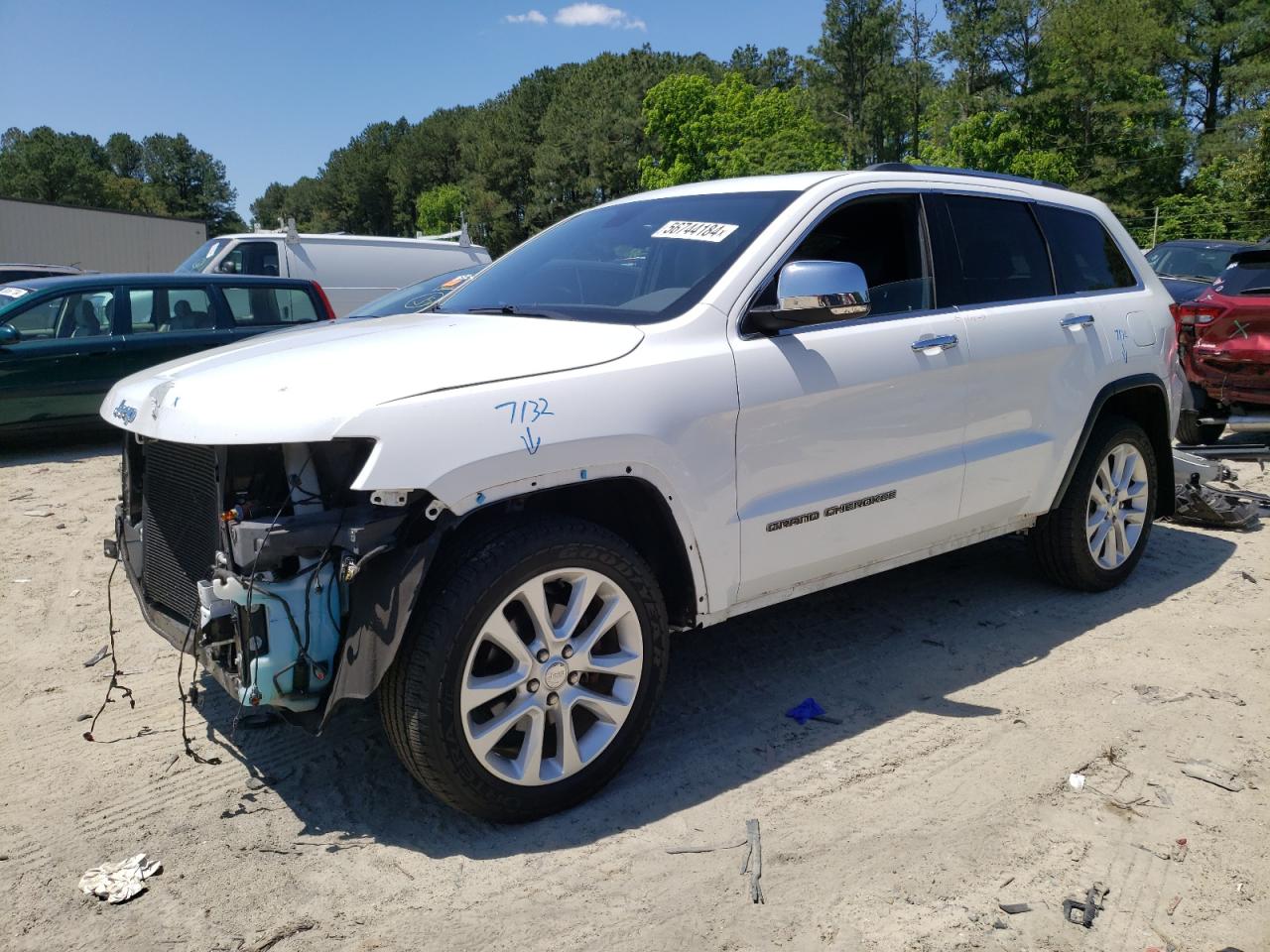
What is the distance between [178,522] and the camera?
10.5ft

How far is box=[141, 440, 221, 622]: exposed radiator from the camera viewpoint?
119 inches

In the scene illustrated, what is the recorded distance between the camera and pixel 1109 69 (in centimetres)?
4441

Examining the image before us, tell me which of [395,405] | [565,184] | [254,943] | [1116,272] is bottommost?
[254,943]

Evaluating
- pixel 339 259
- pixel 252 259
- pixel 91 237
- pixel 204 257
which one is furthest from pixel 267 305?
pixel 91 237

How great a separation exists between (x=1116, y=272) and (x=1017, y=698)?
2351mm

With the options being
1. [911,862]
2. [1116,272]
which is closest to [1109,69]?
[1116,272]

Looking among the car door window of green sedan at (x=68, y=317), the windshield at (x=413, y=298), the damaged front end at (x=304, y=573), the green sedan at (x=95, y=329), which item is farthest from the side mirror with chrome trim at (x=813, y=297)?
the car door window of green sedan at (x=68, y=317)

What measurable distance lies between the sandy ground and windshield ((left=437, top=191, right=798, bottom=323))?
5.05 feet

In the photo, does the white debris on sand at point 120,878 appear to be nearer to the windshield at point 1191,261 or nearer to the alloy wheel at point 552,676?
the alloy wheel at point 552,676

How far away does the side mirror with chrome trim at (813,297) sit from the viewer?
3273mm

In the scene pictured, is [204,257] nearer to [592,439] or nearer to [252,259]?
[252,259]

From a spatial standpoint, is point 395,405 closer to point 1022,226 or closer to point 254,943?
point 254,943

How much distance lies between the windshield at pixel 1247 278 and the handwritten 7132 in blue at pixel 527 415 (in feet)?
25.8

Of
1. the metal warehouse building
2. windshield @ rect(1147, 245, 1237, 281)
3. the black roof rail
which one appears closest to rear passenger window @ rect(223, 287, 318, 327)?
the black roof rail
